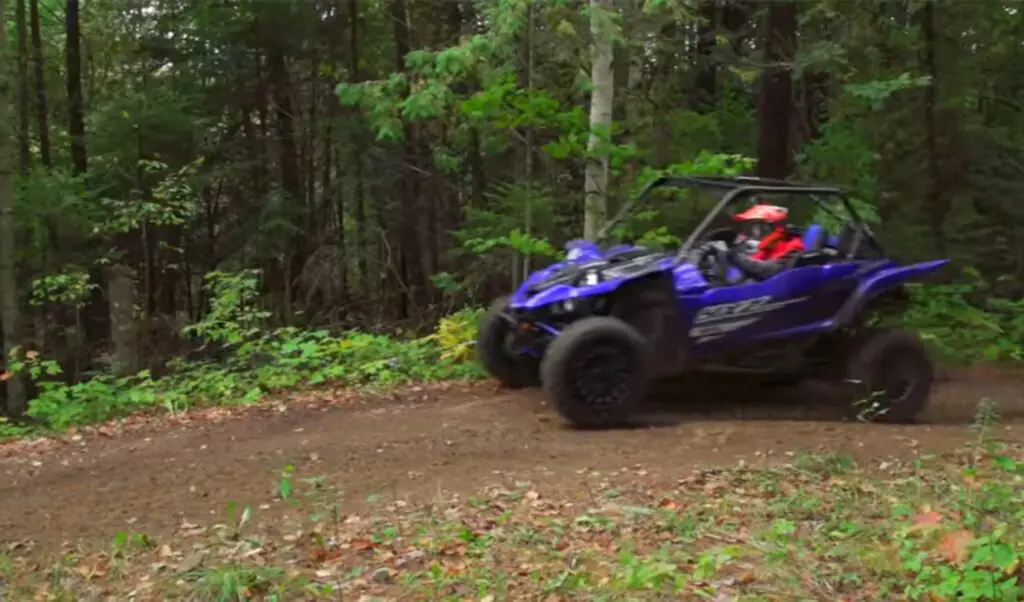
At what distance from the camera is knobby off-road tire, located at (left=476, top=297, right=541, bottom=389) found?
8.48m

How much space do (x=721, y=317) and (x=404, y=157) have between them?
12.1 meters

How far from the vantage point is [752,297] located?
301 inches

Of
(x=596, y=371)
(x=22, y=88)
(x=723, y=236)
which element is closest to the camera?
(x=596, y=371)

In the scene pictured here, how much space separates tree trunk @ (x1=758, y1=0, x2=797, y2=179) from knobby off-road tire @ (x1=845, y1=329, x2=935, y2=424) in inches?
255

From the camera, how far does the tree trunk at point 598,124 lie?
10070 millimetres

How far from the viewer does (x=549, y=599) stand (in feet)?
13.4

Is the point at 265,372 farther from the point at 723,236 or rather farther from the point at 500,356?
the point at 723,236

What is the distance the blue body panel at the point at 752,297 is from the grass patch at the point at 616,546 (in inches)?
A: 69.1

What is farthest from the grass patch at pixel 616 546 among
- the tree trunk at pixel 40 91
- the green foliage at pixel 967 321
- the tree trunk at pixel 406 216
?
the tree trunk at pixel 40 91

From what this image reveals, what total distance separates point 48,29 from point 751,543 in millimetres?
23044

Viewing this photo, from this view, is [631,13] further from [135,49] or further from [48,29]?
[48,29]

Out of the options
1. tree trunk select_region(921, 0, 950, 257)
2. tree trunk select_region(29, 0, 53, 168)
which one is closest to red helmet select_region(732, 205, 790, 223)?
tree trunk select_region(921, 0, 950, 257)

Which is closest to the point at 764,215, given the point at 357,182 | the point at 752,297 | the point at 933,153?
the point at 752,297

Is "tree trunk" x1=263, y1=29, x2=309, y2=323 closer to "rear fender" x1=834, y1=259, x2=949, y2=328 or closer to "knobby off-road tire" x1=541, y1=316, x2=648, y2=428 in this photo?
"knobby off-road tire" x1=541, y1=316, x2=648, y2=428
